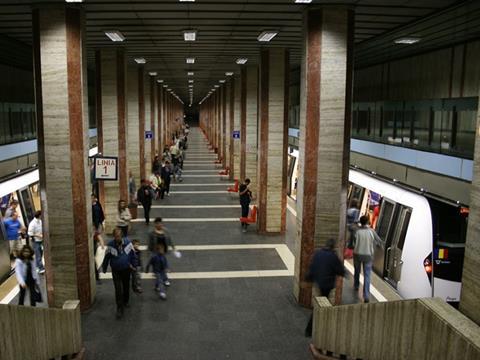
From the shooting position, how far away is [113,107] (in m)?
14.3

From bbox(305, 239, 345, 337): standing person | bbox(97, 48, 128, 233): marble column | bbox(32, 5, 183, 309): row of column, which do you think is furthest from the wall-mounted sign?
bbox(305, 239, 345, 337): standing person

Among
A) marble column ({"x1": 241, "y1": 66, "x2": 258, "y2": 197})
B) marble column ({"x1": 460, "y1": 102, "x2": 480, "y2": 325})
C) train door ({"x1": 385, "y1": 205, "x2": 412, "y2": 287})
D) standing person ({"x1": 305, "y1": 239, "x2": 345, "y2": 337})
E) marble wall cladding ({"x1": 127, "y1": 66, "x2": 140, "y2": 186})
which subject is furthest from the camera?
marble wall cladding ({"x1": 127, "y1": 66, "x2": 140, "y2": 186})

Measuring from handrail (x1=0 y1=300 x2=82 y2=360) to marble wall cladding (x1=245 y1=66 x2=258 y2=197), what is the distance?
41.3ft

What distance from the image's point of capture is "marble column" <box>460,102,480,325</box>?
477 centimetres

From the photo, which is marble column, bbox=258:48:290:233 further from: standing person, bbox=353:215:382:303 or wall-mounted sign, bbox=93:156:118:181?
standing person, bbox=353:215:382:303

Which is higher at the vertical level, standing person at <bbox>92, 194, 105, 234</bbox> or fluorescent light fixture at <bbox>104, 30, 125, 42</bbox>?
fluorescent light fixture at <bbox>104, 30, 125, 42</bbox>

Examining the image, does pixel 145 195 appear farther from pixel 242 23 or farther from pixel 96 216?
pixel 242 23

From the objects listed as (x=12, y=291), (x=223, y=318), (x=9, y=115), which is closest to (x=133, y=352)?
(x=223, y=318)

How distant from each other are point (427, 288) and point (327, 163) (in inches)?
130

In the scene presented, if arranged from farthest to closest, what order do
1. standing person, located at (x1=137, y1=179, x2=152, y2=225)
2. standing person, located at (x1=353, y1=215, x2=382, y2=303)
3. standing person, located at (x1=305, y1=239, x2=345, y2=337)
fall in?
standing person, located at (x1=137, y1=179, x2=152, y2=225), standing person, located at (x1=353, y1=215, x2=382, y2=303), standing person, located at (x1=305, y1=239, x2=345, y2=337)

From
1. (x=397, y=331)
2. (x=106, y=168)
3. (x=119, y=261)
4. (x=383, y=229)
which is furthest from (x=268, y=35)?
(x=397, y=331)

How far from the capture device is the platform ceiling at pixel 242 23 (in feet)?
27.2

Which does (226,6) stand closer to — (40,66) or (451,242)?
(40,66)

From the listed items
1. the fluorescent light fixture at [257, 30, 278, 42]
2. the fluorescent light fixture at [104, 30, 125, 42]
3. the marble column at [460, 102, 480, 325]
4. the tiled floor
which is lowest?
the tiled floor
